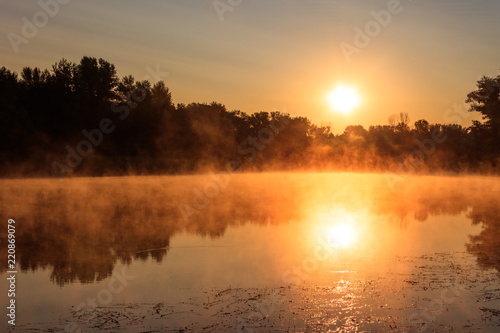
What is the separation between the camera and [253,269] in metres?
11.9

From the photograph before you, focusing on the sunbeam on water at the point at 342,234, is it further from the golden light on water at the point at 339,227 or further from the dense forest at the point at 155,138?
the dense forest at the point at 155,138

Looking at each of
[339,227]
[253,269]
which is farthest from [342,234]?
[253,269]

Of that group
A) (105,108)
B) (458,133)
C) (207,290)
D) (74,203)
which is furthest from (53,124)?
(458,133)

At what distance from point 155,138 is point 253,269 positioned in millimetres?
52682

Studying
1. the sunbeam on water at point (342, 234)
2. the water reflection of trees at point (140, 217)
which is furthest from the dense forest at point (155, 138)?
the sunbeam on water at point (342, 234)

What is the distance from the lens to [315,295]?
31.6 ft

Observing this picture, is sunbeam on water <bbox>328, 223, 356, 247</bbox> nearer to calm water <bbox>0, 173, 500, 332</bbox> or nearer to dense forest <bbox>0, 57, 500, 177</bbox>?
calm water <bbox>0, 173, 500, 332</bbox>

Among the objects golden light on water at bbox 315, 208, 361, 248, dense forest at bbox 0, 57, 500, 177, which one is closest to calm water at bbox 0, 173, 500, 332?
golden light on water at bbox 315, 208, 361, 248

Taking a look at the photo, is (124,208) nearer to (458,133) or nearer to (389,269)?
(389,269)

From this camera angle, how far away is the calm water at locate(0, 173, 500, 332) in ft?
27.5

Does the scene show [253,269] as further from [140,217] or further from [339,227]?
[140,217]

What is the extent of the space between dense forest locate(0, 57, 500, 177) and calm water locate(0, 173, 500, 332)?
29724mm

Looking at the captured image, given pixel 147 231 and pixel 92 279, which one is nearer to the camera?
pixel 92 279

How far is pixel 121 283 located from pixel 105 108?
5301 cm
